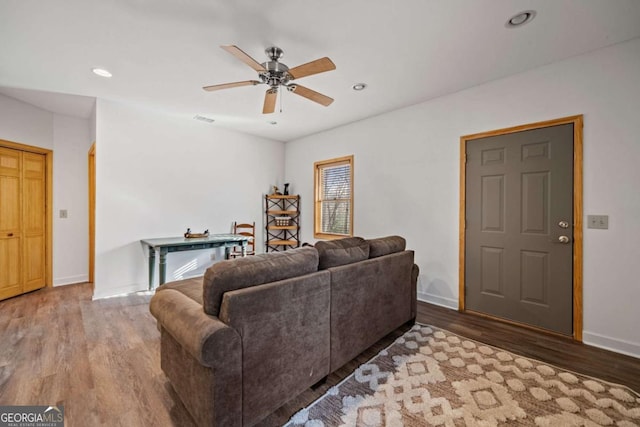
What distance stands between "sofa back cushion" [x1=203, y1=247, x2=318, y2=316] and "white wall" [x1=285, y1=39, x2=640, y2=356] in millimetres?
2332

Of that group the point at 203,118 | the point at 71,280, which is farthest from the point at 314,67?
the point at 71,280

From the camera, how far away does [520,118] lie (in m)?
2.82

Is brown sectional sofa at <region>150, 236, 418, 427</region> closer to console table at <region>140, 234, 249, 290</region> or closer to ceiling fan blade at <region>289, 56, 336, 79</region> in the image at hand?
ceiling fan blade at <region>289, 56, 336, 79</region>

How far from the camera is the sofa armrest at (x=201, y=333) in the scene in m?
1.21

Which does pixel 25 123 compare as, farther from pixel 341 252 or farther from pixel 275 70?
pixel 341 252

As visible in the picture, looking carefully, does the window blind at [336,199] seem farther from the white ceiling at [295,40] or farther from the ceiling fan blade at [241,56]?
the ceiling fan blade at [241,56]

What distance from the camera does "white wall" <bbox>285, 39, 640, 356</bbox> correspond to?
2295mm

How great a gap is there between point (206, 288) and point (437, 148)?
127 inches

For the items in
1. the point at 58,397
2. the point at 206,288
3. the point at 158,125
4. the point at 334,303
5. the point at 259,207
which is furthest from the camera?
the point at 259,207

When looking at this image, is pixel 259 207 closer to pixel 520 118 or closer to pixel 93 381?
pixel 93 381

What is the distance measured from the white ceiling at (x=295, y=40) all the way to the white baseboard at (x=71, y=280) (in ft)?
8.98

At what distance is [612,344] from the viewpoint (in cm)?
233

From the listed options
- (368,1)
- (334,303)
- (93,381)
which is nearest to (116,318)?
(93,381)

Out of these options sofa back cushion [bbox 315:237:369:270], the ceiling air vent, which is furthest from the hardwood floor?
the ceiling air vent
